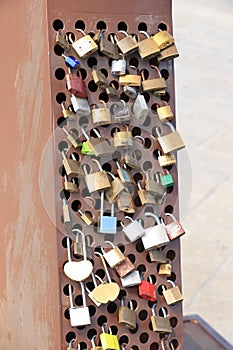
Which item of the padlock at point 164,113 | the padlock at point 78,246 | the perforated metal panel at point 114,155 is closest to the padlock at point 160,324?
the perforated metal panel at point 114,155

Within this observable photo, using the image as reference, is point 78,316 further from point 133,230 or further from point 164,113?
point 164,113

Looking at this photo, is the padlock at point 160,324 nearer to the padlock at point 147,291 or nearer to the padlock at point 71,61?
the padlock at point 147,291

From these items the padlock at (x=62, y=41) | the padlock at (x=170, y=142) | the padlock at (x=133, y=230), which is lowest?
the padlock at (x=133, y=230)

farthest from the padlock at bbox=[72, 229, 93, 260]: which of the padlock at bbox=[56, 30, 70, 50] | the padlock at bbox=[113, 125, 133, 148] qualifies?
the padlock at bbox=[56, 30, 70, 50]

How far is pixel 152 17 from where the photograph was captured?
821 millimetres

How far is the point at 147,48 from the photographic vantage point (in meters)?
0.80

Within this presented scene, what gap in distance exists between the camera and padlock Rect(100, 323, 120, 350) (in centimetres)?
80

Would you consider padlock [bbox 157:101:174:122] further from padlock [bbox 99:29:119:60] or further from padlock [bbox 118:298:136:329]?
padlock [bbox 118:298:136:329]

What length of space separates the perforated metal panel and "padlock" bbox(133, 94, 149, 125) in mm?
11

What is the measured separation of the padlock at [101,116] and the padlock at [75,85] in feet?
0.07

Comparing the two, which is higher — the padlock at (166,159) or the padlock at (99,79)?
the padlock at (99,79)

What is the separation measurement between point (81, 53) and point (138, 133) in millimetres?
118

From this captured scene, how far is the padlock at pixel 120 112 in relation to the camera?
0.79 metres

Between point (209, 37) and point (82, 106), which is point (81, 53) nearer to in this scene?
point (82, 106)
